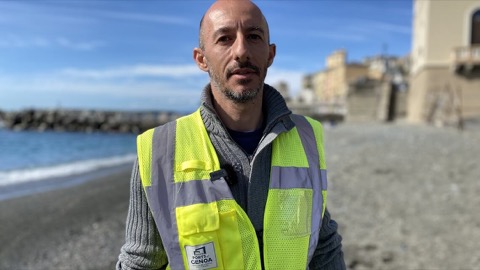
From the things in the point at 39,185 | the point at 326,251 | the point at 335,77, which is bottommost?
the point at 39,185

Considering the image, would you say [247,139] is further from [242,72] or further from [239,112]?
[242,72]

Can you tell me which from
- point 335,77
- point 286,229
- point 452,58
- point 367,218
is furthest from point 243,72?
point 335,77

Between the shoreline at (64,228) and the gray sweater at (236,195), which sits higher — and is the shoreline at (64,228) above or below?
below

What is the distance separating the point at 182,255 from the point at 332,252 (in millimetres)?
673

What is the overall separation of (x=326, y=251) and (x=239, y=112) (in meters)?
0.70

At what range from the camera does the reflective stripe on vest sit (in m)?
1.58

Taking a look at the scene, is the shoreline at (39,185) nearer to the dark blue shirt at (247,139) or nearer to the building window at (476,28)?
the dark blue shirt at (247,139)

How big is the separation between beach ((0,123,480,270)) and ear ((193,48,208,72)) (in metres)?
3.70

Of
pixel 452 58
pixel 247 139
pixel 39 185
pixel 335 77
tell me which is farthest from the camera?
pixel 335 77

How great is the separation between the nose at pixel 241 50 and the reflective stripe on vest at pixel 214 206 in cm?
32

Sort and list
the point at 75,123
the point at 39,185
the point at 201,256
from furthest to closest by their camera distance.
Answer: the point at 75,123
the point at 39,185
the point at 201,256

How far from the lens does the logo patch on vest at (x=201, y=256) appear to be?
5.16 ft

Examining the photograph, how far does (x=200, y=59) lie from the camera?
72.6 inches

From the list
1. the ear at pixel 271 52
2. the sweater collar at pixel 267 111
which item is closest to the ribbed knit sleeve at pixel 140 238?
the sweater collar at pixel 267 111
